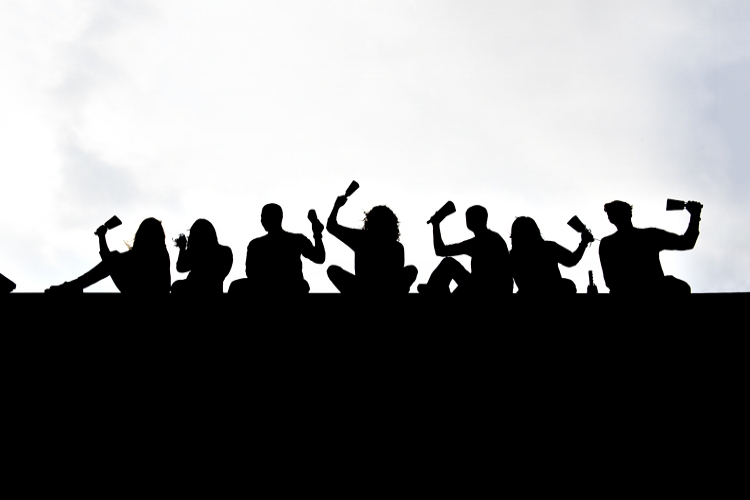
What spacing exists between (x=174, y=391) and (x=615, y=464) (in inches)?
142

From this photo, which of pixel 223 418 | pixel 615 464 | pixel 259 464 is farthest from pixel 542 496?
pixel 223 418

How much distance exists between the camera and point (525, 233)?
7.44 meters

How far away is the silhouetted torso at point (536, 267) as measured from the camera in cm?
703

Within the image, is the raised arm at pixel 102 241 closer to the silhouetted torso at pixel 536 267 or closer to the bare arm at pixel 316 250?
the bare arm at pixel 316 250

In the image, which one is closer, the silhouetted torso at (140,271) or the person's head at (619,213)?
the silhouetted torso at (140,271)

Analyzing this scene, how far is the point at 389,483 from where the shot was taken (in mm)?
6082

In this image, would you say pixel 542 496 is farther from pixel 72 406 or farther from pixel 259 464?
pixel 72 406

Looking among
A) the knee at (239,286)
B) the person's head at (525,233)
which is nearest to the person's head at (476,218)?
the person's head at (525,233)

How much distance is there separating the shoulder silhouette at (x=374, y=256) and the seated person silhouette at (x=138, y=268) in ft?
5.19

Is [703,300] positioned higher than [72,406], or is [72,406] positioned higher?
[703,300]

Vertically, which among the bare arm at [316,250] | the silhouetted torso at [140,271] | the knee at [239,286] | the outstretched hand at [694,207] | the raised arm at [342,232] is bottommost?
the knee at [239,286]

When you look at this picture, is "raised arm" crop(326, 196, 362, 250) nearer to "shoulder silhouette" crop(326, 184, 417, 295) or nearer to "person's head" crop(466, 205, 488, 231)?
"shoulder silhouette" crop(326, 184, 417, 295)

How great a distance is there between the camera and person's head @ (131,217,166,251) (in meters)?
7.44

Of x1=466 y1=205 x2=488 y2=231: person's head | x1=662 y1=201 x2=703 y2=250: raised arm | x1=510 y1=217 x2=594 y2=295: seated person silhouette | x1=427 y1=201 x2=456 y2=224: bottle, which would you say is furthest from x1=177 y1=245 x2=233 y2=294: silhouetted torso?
x1=662 y1=201 x2=703 y2=250: raised arm
